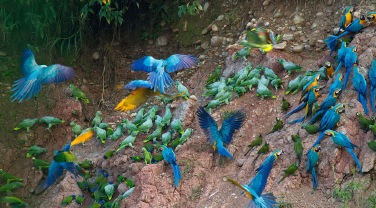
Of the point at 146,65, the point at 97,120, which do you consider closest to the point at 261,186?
the point at 146,65

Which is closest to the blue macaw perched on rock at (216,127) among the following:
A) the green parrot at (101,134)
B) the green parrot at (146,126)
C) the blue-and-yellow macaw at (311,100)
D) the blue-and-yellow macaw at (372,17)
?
the blue-and-yellow macaw at (311,100)

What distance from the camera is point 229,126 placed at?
6727 mm

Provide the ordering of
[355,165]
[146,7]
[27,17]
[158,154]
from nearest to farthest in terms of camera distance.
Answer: [355,165]
[158,154]
[27,17]
[146,7]

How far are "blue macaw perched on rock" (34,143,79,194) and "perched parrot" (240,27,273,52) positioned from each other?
7.08 ft

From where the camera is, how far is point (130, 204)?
21.7 feet

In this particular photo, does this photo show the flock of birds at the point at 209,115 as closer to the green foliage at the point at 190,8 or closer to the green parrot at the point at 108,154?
the green parrot at the point at 108,154

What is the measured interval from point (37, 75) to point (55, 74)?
0.18 m

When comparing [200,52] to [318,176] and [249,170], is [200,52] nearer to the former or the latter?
[249,170]

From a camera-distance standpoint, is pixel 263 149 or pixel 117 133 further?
pixel 117 133

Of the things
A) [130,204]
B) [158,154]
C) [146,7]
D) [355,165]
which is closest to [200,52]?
[146,7]

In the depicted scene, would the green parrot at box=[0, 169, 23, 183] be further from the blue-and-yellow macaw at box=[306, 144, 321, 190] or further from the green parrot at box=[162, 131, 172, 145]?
the blue-and-yellow macaw at box=[306, 144, 321, 190]

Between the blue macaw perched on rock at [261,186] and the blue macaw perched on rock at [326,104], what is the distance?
45 cm

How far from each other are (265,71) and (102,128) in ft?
6.14

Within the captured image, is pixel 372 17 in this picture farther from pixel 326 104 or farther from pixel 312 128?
pixel 312 128
